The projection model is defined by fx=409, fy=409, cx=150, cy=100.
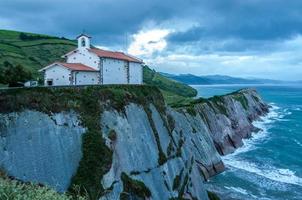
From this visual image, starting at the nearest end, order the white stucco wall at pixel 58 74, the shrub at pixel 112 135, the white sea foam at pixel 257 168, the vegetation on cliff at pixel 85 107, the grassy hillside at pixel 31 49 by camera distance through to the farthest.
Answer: the vegetation on cliff at pixel 85 107 < the shrub at pixel 112 135 < the white stucco wall at pixel 58 74 < the white sea foam at pixel 257 168 < the grassy hillside at pixel 31 49

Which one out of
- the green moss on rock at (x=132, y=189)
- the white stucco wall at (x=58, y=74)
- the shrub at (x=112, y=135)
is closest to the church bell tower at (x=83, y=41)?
the white stucco wall at (x=58, y=74)

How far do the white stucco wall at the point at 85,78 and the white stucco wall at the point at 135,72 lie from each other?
9463mm

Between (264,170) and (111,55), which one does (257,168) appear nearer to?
(264,170)

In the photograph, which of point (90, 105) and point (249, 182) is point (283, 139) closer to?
point (249, 182)

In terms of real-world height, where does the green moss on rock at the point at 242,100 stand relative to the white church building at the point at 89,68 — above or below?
below

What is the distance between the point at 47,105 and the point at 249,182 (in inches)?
1387

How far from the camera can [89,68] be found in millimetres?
50062

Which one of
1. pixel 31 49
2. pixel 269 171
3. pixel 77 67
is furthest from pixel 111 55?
pixel 31 49

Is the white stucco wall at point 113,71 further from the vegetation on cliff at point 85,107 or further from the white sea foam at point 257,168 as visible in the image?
the white sea foam at point 257,168

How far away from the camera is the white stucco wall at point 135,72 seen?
59522 mm

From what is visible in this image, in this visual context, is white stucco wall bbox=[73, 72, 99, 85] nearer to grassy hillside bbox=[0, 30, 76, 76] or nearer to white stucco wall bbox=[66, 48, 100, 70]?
white stucco wall bbox=[66, 48, 100, 70]

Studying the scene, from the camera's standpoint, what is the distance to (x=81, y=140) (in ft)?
117

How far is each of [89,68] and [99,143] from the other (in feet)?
51.4

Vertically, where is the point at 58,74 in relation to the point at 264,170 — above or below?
above
